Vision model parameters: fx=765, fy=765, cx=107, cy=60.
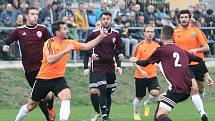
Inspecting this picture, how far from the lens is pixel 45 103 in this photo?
17.1 metres

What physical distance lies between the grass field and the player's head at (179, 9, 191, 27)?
2.63 m

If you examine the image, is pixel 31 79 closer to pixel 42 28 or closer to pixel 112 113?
pixel 42 28

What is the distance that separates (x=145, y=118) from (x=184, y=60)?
18.2 ft

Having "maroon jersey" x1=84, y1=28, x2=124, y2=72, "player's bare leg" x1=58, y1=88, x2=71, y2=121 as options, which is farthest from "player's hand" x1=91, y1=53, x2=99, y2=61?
"player's bare leg" x1=58, y1=88, x2=71, y2=121

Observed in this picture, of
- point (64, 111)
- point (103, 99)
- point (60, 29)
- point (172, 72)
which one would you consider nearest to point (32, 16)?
point (60, 29)

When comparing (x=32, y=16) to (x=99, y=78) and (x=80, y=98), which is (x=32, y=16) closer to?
(x=99, y=78)

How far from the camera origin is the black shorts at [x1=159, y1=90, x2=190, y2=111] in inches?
Answer: 559

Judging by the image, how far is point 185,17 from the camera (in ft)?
59.3

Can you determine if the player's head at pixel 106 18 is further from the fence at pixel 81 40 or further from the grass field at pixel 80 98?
the fence at pixel 81 40

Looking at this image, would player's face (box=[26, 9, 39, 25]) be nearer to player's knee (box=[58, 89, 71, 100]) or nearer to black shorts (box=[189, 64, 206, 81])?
player's knee (box=[58, 89, 71, 100])

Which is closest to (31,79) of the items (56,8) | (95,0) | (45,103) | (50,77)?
(45,103)

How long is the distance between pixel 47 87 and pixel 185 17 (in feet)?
14.2

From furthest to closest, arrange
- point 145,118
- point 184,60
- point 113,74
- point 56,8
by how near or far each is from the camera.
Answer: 1. point 56,8
2. point 145,118
3. point 113,74
4. point 184,60

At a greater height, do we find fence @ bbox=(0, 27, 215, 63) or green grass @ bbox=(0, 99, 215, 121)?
fence @ bbox=(0, 27, 215, 63)
